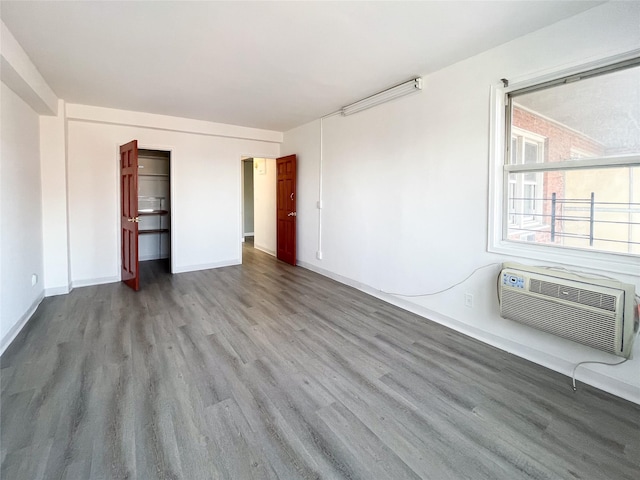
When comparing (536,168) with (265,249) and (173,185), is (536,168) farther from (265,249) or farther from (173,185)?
(265,249)

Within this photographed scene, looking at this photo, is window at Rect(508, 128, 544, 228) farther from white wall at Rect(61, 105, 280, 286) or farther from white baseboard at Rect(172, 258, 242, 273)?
white baseboard at Rect(172, 258, 242, 273)

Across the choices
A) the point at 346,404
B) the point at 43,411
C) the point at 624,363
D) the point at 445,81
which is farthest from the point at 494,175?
the point at 43,411

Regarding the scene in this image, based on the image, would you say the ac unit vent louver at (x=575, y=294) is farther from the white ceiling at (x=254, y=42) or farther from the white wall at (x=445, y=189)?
the white ceiling at (x=254, y=42)

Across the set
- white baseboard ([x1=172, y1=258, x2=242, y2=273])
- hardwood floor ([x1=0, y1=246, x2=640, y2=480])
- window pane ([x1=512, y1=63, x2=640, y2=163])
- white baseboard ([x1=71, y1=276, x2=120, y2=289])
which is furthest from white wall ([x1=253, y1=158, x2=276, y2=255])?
window pane ([x1=512, y1=63, x2=640, y2=163])

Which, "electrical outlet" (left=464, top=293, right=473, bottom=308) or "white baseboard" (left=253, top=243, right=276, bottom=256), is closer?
"electrical outlet" (left=464, top=293, right=473, bottom=308)

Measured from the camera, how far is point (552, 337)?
247 cm

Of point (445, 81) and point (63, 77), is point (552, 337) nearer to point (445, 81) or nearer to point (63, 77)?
point (445, 81)

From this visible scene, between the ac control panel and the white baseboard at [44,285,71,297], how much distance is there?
5295 millimetres

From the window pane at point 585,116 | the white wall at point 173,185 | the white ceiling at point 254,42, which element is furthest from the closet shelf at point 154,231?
the window pane at point 585,116

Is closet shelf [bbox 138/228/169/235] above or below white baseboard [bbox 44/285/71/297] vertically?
above

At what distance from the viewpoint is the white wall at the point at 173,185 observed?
179 inches

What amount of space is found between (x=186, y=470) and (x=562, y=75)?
3.58 metres

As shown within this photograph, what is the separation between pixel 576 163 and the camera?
2324mm

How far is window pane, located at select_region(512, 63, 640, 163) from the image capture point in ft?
6.92
